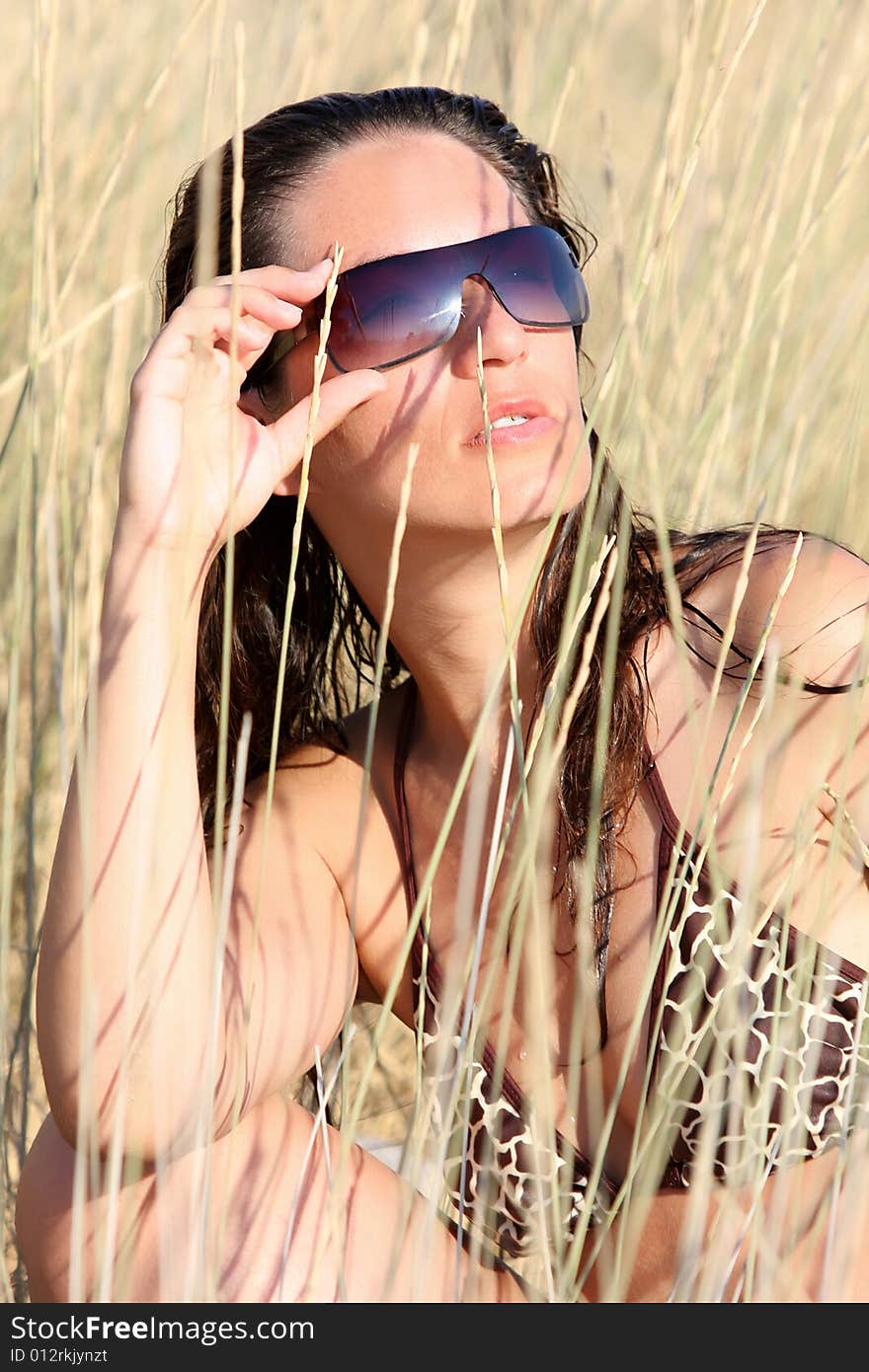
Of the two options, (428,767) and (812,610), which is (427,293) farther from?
(428,767)

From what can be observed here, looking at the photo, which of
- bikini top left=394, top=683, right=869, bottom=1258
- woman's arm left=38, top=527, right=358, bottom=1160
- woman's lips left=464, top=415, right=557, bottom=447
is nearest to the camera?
bikini top left=394, top=683, right=869, bottom=1258

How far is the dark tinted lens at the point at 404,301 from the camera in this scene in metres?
1.30

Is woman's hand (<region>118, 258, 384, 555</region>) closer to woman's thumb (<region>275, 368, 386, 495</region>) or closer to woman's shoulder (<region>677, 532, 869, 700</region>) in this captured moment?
woman's thumb (<region>275, 368, 386, 495</region>)

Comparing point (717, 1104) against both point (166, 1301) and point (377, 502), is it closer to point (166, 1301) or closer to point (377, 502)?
point (166, 1301)

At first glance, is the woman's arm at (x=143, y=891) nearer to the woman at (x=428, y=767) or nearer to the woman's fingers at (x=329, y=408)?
the woman at (x=428, y=767)

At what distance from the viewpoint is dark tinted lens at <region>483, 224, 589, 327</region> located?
1.31 meters

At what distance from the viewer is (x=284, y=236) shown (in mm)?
1409

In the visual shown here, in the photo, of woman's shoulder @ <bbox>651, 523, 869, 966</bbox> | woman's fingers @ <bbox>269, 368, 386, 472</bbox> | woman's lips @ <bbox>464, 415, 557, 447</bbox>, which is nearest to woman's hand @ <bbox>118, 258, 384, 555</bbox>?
woman's fingers @ <bbox>269, 368, 386, 472</bbox>

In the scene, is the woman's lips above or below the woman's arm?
above

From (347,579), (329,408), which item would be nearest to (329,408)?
(329,408)

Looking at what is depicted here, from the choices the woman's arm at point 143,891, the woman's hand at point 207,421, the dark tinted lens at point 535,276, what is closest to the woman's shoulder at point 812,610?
the dark tinted lens at point 535,276

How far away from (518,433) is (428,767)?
1.61 ft

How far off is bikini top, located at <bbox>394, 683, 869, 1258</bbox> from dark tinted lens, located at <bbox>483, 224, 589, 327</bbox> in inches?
18.4
